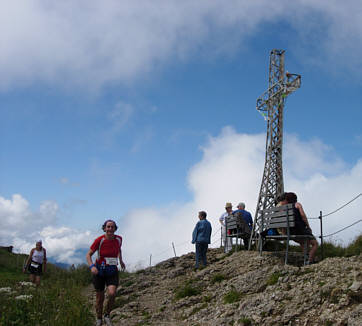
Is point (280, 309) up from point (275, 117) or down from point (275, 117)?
down

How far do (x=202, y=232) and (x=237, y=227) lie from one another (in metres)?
1.30

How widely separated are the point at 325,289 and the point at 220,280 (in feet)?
12.6

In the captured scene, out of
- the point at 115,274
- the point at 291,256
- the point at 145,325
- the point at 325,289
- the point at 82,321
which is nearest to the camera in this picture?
the point at 325,289

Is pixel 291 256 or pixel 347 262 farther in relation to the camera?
pixel 291 256

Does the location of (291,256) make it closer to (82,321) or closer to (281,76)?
(82,321)

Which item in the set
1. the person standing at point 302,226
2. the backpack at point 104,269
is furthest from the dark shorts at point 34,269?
the person standing at point 302,226

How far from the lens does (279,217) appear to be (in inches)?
380

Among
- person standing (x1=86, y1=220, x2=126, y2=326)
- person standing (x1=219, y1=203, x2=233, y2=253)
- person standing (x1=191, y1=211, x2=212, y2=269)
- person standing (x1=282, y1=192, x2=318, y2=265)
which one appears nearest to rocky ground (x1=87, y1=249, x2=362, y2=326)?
person standing (x1=191, y1=211, x2=212, y2=269)

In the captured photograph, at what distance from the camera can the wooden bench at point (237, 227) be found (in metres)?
12.6

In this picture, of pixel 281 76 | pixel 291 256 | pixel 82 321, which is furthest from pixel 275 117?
pixel 82 321

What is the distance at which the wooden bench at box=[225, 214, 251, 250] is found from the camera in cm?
1255

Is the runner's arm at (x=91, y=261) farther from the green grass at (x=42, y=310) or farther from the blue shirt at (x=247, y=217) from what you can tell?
the blue shirt at (x=247, y=217)

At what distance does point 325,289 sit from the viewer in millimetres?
6039

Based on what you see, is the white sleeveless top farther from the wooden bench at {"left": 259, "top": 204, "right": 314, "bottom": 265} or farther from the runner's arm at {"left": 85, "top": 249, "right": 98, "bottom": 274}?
the wooden bench at {"left": 259, "top": 204, "right": 314, "bottom": 265}
